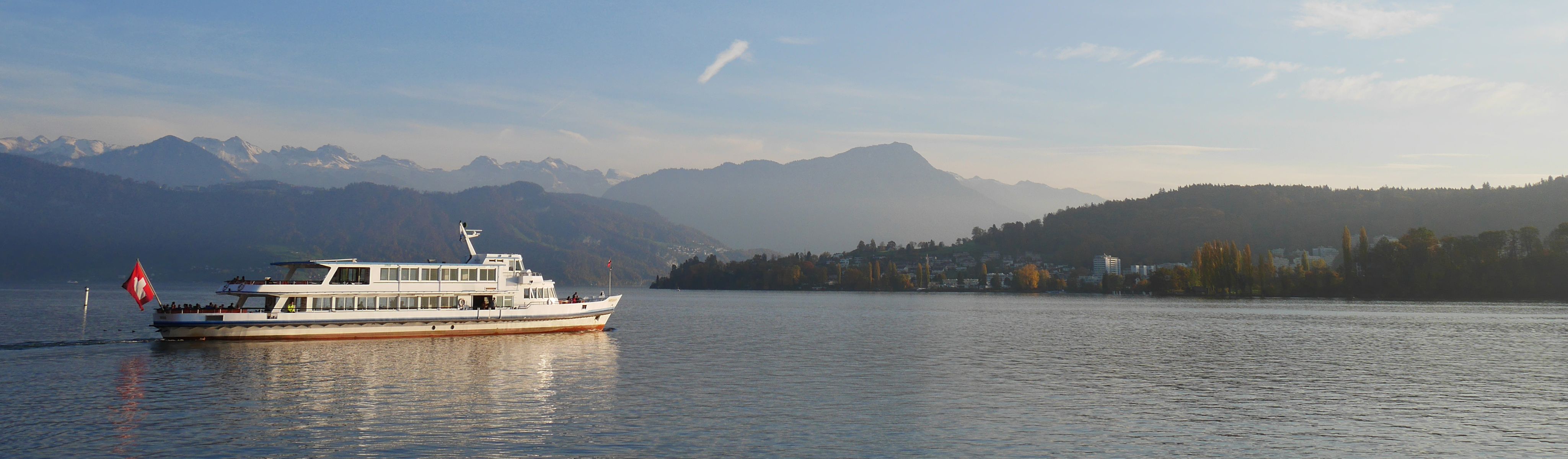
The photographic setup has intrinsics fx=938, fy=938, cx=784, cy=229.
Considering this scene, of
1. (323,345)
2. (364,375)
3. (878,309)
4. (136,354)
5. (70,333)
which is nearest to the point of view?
(364,375)

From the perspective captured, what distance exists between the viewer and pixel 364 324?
63.0 metres

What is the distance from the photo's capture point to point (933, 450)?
26.9 meters

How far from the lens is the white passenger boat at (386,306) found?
59844 mm

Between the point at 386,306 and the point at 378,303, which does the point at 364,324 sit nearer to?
the point at 378,303

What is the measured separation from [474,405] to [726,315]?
3182 inches

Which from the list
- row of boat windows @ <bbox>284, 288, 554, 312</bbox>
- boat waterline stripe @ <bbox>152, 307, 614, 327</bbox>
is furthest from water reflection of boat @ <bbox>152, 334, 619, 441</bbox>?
row of boat windows @ <bbox>284, 288, 554, 312</bbox>

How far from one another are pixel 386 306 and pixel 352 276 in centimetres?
299

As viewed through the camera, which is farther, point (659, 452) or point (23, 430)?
point (23, 430)

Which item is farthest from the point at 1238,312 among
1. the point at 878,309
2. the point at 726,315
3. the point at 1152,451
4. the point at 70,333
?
the point at 70,333

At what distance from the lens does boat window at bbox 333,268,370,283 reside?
208 ft

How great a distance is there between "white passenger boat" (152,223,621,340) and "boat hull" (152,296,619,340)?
0.16 ft

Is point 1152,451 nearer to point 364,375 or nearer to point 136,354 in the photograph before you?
point 364,375

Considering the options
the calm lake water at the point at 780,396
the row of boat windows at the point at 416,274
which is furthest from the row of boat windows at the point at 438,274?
the calm lake water at the point at 780,396

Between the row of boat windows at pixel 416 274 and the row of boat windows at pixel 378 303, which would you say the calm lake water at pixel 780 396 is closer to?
the row of boat windows at pixel 378 303
